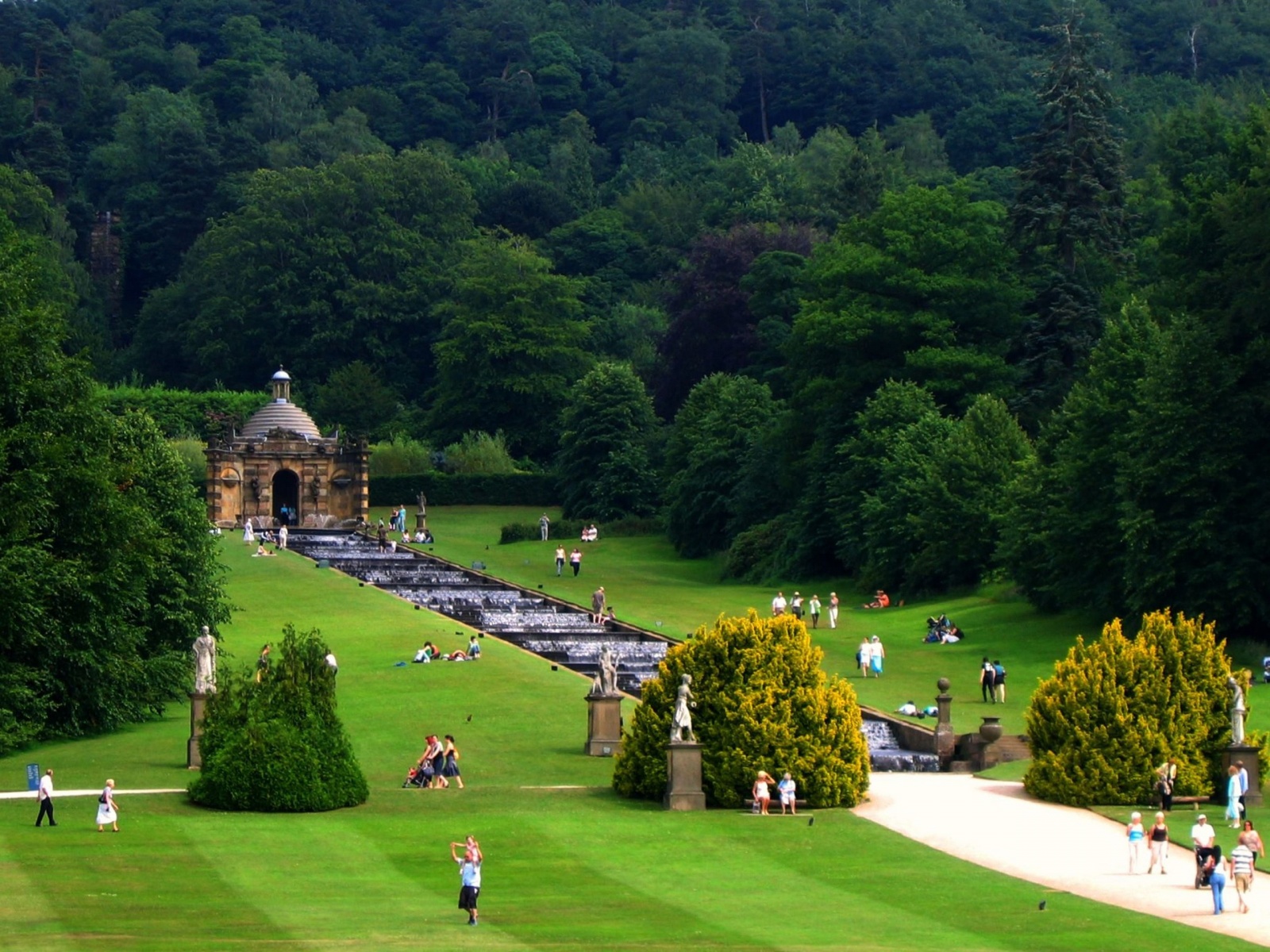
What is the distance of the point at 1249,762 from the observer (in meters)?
42.3

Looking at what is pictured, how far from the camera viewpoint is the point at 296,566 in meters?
84.1

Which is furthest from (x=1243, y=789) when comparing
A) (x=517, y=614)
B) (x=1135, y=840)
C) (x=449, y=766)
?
(x=517, y=614)

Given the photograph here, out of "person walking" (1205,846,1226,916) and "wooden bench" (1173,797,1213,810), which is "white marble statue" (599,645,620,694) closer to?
"wooden bench" (1173,797,1213,810)

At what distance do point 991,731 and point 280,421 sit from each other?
6502 cm

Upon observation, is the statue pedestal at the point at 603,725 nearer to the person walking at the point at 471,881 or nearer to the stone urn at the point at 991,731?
the stone urn at the point at 991,731

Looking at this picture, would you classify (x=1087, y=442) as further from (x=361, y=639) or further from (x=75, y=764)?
(x=75, y=764)

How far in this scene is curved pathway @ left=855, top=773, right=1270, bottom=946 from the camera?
3244 cm

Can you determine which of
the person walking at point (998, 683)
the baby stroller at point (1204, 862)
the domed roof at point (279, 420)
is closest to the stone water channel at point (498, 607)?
the person walking at point (998, 683)

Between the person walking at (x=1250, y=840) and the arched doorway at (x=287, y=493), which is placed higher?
the arched doorway at (x=287, y=493)

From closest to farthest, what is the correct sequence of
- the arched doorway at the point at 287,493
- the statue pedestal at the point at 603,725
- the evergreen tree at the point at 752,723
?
the evergreen tree at the point at 752,723, the statue pedestal at the point at 603,725, the arched doorway at the point at 287,493

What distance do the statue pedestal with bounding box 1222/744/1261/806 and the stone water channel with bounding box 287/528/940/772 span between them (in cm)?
818

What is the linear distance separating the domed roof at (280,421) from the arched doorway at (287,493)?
221 centimetres

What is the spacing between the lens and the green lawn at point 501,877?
29859 mm

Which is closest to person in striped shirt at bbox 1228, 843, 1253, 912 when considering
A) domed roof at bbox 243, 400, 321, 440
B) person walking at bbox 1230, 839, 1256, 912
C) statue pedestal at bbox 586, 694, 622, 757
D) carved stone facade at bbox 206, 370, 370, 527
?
person walking at bbox 1230, 839, 1256, 912
